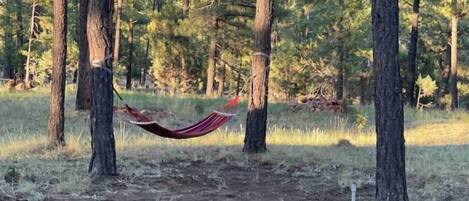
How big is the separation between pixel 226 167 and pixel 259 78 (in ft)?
4.68

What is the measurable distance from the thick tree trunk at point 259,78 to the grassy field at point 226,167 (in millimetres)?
345

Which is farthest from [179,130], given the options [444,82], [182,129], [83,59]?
[444,82]

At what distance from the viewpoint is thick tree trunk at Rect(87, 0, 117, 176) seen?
6387 millimetres

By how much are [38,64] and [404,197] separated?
741 inches

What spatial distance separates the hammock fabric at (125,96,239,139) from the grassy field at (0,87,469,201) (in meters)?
0.41

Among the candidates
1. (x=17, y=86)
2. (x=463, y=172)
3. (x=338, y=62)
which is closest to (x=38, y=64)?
(x=17, y=86)

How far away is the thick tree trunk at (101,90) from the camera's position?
639cm

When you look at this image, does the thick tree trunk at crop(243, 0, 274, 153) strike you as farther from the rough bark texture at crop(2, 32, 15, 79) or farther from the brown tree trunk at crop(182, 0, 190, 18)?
the rough bark texture at crop(2, 32, 15, 79)

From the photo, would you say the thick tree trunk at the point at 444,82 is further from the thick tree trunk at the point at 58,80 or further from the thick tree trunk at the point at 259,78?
the thick tree trunk at the point at 58,80

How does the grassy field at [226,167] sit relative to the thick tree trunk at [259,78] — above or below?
below

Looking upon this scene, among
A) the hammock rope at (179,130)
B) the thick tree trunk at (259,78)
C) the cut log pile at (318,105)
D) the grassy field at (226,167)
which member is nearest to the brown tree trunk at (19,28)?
the grassy field at (226,167)

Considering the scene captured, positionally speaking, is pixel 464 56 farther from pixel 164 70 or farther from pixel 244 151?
pixel 244 151

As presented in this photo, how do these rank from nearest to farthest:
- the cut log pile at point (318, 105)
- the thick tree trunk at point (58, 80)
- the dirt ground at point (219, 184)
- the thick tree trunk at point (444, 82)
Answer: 1. the dirt ground at point (219, 184)
2. the thick tree trunk at point (58, 80)
3. the cut log pile at point (318, 105)
4. the thick tree trunk at point (444, 82)

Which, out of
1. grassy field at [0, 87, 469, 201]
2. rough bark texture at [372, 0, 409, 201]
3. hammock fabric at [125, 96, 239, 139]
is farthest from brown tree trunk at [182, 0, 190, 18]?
rough bark texture at [372, 0, 409, 201]
